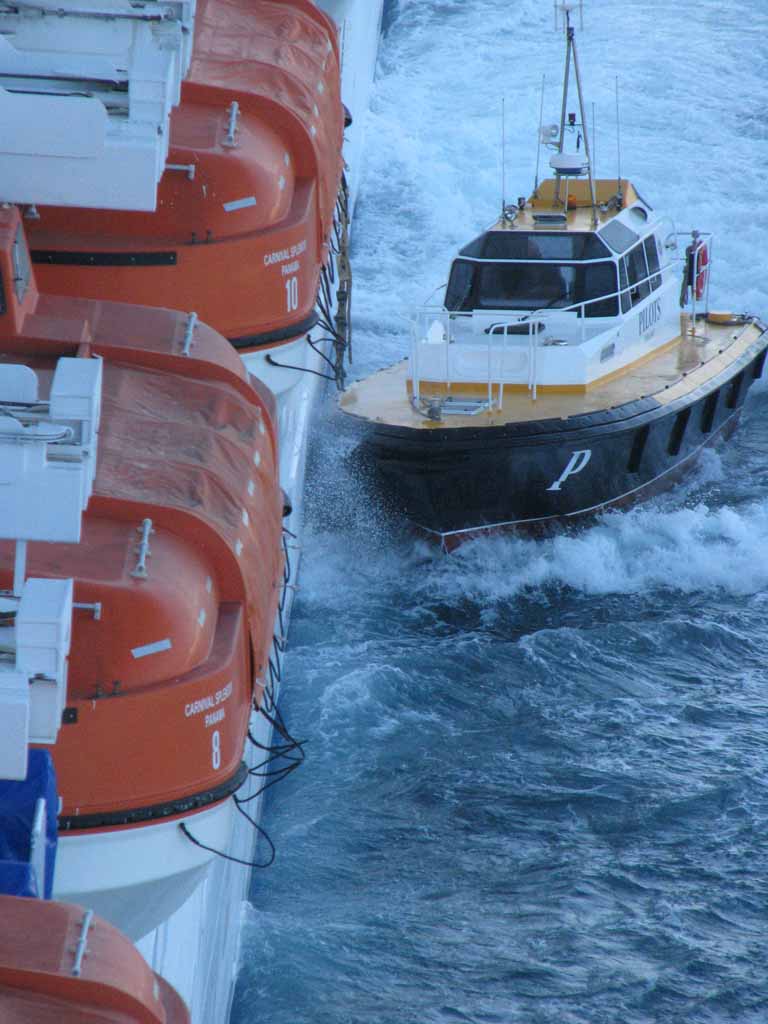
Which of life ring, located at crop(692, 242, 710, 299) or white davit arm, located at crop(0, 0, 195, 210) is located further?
life ring, located at crop(692, 242, 710, 299)

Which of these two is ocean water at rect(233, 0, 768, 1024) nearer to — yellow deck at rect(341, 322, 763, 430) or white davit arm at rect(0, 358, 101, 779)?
yellow deck at rect(341, 322, 763, 430)

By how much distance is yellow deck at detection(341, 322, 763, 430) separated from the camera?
1012 cm

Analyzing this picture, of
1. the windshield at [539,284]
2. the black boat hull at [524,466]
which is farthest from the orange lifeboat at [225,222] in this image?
the windshield at [539,284]

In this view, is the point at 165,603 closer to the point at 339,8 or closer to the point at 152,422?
the point at 152,422

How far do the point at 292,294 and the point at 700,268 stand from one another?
7.53 metres

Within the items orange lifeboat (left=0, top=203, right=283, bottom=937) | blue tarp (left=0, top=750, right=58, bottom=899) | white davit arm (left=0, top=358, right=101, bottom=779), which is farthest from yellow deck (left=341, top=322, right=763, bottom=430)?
white davit arm (left=0, top=358, right=101, bottom=779)

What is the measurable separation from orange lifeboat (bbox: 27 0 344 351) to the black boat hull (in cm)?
435

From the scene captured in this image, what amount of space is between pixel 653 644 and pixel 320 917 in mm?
3316

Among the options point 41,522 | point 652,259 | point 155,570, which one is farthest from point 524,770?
point 41,522

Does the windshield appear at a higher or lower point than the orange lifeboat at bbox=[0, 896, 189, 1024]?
lower

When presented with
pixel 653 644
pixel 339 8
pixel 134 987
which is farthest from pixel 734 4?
pixel 134 987

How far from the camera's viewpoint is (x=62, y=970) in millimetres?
2541

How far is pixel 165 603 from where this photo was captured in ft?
11.2

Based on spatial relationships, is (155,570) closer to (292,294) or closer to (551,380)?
(292,294)
